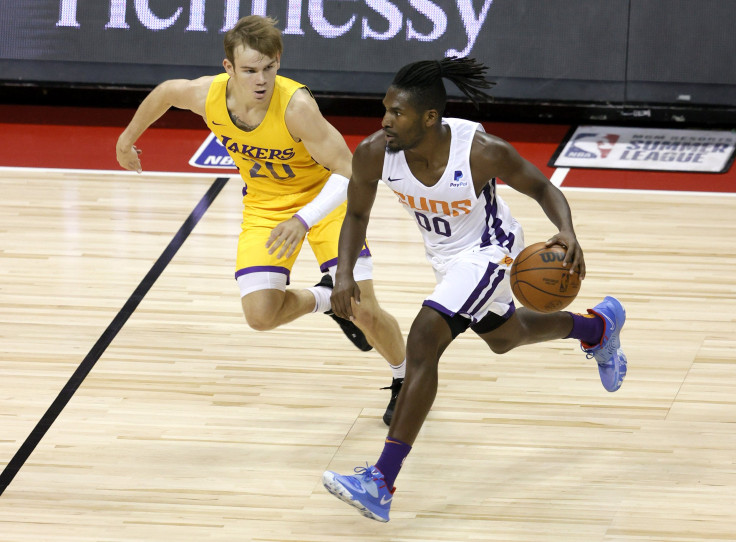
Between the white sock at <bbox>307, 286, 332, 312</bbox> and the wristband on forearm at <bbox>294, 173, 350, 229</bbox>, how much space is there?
587mm

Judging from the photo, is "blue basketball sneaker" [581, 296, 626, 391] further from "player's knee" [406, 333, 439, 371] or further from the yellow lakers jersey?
the yellow lakers jersey

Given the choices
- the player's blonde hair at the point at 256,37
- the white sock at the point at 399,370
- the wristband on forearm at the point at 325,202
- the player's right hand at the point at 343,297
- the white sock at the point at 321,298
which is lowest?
the white sock at the point at 399,370

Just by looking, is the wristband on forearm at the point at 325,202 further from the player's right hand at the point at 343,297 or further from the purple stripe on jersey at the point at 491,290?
the purple stripe on jersey at the point at 491,290

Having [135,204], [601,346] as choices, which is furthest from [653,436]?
[135,204]

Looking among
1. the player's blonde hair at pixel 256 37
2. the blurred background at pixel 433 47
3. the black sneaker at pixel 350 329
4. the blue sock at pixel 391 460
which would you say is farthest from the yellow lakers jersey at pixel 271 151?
the blurred background at pixel 433 47

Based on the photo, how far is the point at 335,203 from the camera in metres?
4.27

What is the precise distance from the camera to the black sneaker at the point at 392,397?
→ 4.46 m

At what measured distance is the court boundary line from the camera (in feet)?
13.6

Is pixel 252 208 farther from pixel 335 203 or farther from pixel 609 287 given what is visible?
pixel 609 287

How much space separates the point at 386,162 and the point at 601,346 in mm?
1278

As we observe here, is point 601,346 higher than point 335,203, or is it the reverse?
point 335,203

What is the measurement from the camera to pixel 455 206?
388cm

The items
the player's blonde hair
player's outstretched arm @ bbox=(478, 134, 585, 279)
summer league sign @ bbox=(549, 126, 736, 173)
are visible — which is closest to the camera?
player's outstretched arm @ bbox=(478, 134, 585, 279)

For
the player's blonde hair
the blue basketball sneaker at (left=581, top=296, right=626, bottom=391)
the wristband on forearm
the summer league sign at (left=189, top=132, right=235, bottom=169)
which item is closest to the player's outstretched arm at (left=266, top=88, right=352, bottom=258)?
the wristband on forearm
